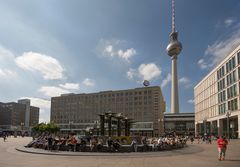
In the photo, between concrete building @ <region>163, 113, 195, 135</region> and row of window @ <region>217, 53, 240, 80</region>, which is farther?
concrete building @ <region>163, 113, 195, 135</region>

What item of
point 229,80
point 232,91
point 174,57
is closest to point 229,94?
point 232,91

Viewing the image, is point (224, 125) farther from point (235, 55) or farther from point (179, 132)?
point (179, 132)

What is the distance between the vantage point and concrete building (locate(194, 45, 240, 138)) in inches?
2554

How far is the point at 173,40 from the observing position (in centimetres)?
15712

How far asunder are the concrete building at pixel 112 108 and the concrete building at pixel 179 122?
48.1 ft

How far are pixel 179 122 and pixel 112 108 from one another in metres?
45.6

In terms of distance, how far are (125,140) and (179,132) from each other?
125962mm

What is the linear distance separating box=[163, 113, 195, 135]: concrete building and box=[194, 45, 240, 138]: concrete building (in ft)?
178

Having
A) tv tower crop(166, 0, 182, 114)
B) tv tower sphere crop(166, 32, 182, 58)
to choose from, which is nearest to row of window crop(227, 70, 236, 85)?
tv tower crop(166, 0, 182, 114)

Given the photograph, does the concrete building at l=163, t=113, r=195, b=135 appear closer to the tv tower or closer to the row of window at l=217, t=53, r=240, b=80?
the tv tower

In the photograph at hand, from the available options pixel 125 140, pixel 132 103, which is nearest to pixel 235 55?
pixel 125 140

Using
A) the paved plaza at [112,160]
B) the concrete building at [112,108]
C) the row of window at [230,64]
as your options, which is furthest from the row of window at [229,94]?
the concrete building at [112,108]

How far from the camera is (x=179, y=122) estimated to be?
159 meters

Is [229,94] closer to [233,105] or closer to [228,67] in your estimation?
[233,105]
